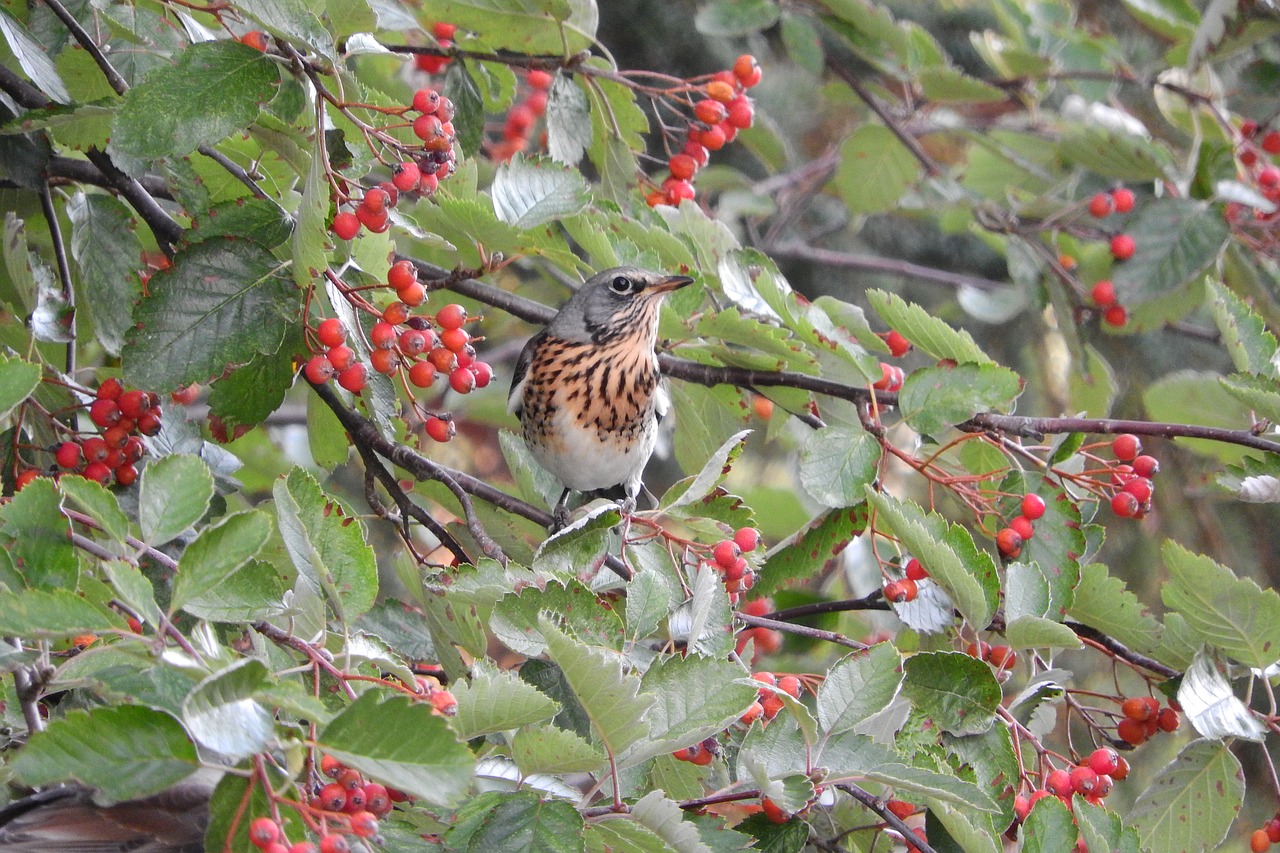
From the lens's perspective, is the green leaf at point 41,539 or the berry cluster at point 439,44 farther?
the berry cluster at point 439,44

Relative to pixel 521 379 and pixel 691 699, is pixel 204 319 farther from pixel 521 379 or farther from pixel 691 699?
pixel 521 379

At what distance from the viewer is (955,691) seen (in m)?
1.73

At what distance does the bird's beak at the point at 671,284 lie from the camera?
7.70 ft

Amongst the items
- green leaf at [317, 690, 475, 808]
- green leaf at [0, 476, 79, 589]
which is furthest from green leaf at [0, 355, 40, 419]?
green leaf at [317, 690, 475, 808]

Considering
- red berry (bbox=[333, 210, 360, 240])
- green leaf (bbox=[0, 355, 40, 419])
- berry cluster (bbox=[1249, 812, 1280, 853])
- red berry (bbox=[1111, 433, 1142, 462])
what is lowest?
berry cluster (bbox=[1249, 812, 1280, 853])

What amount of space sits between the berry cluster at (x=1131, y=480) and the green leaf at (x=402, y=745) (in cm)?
133

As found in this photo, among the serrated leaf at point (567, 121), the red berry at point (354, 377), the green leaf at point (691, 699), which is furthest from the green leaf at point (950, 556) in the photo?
the serrated leaf at point (567, 121)

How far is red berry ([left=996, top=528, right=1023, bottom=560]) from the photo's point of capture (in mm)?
2023

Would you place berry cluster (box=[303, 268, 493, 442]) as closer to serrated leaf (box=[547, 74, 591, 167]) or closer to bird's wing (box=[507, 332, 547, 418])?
serrated leaf (box=[547, 74, 591, 167])

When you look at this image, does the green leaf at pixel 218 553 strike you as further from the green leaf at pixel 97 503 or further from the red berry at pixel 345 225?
the red berry at pixel 345 225

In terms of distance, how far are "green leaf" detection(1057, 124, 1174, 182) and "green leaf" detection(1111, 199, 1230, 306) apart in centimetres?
11

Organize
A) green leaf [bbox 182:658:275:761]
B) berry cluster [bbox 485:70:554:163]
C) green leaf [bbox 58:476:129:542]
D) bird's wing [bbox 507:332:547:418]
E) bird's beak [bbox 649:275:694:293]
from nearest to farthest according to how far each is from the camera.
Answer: green leaf [bbox 182:658:275:761] < green leaf [bbox 58:476:129:542] < bird's beak [bbox 649:275:694:293] < bird's wing [bbox 507:332:547:418] < berry cluster [bbox 485:70:554:163]

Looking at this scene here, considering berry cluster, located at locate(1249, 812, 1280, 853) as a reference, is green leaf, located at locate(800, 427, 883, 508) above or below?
above

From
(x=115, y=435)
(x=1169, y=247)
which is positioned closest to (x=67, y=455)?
(x=115, y=435)
